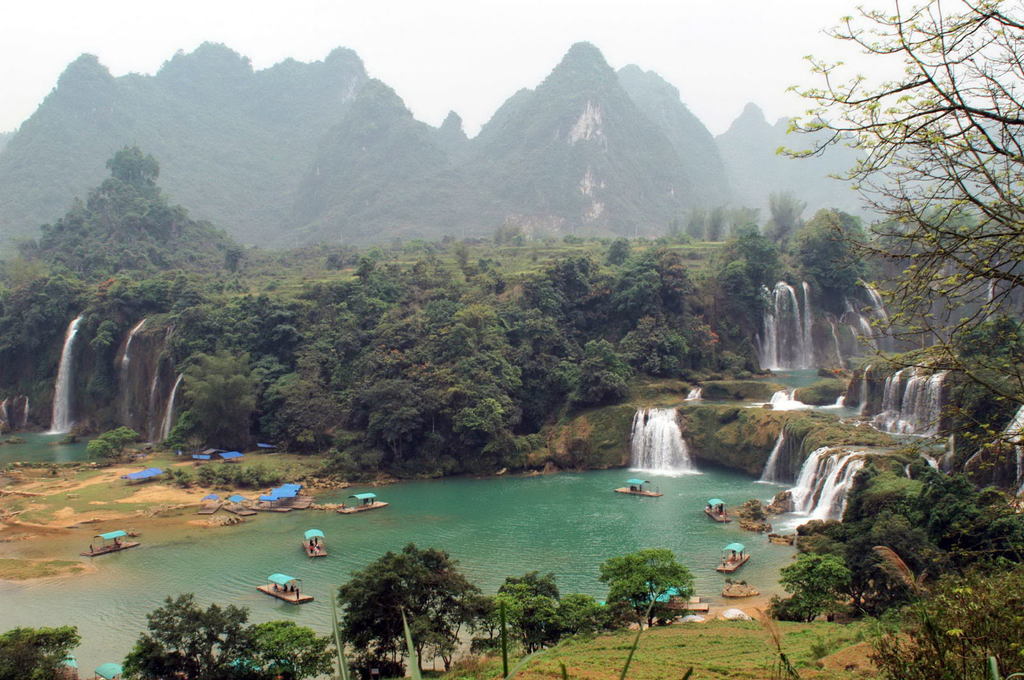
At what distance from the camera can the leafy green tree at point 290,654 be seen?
11797 mm

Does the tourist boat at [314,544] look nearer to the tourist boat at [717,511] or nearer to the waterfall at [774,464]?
the tourist boat at [717,511]

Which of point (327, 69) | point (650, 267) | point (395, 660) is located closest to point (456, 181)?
point (327, 69)

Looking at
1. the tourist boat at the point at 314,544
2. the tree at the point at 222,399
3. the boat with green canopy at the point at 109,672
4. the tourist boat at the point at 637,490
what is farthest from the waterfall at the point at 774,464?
the tree at the point at 222,399

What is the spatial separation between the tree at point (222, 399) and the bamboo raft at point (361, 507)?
366 inches

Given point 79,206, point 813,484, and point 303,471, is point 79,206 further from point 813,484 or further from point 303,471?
point 813,484

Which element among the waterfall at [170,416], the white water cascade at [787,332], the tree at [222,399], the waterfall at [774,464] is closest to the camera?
the waterfall at [774,464]

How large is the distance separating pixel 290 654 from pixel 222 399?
20755mm

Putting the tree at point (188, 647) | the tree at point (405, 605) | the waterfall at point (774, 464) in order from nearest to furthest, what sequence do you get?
the tree at point (188, 647) < the tree at point (405, 605) < the waterfall at point (774, 464)

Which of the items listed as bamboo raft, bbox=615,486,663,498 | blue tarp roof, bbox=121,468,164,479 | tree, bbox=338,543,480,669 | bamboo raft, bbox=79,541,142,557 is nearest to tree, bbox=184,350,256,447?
blue tarp roof, bbox=121,468,164,479

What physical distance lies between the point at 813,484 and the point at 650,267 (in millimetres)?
15249

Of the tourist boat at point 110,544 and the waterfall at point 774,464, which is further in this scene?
the waterfall at point 774,464

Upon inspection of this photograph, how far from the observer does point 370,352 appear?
32000mm

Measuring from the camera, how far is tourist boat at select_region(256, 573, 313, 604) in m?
16.4

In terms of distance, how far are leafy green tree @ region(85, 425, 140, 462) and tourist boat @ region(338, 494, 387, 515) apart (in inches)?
480
